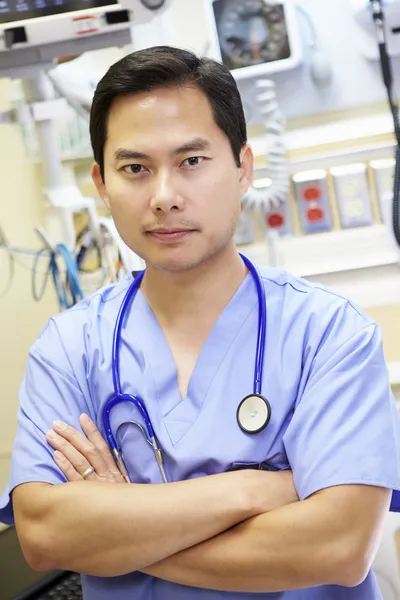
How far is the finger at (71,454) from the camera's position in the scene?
1147 millimetres

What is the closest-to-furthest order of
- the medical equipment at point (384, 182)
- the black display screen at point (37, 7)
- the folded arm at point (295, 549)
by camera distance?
the folded arm at point (295, 549) → the black display screen at point (37, 7) → the medical equipment at point (384, 182)

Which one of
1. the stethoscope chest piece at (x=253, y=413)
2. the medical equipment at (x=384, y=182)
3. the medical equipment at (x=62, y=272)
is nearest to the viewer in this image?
the stethoscope chest piece at (x=253, y=413)

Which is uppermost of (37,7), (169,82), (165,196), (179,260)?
(37,7)

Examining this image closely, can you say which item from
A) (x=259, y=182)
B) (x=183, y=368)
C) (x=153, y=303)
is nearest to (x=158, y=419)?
(x=183, y=368)

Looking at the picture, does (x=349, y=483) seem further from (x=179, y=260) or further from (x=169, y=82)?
(x=169, y=82)

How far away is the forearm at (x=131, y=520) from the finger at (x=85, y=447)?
3.0 inches

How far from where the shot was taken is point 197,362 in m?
1.21

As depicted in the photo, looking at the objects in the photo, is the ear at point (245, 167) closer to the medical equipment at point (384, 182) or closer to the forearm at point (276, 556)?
the forearm at point (276, 556)

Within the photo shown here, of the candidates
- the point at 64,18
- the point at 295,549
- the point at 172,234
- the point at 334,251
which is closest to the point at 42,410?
the point at 172,234

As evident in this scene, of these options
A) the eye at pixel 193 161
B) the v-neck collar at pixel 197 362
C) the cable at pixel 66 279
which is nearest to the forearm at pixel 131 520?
the v-neck collar at pixel 197 362

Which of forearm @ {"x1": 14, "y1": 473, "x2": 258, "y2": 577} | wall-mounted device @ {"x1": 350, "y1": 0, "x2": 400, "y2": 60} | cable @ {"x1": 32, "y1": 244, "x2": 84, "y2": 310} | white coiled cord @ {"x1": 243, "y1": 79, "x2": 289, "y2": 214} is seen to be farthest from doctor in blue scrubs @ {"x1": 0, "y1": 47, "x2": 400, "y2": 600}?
wall-mounted device @ {"x1": 350, "y1": 0, "x2": 400, "y2": 60}

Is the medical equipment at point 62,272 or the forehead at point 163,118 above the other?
the forehead at point 163,118

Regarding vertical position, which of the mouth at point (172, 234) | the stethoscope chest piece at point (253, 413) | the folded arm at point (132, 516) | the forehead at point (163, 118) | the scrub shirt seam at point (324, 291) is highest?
the forehead at point (163, 118)

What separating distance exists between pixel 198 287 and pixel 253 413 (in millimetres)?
239
